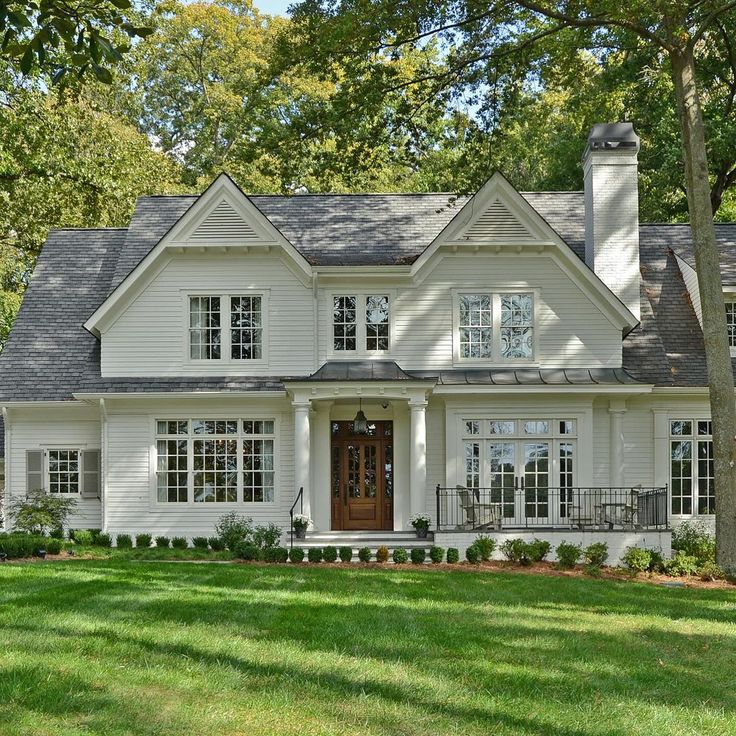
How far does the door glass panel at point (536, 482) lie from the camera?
68.3 feet

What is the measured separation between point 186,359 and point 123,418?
1856mm

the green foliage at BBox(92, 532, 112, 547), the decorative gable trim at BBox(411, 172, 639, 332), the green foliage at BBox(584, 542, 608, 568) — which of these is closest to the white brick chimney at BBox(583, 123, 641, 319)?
the decorative gable trim at BBox(411, 172, 639, 332)

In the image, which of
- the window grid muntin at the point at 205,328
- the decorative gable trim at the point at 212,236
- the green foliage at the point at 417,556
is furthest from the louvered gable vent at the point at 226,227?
the green foliage at the point at 417,556

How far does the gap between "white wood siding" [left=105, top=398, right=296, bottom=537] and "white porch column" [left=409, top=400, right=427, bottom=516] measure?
278 cm

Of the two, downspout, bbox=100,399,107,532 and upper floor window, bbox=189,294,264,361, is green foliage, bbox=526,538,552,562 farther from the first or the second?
downspout, bbox=100,399,107,532

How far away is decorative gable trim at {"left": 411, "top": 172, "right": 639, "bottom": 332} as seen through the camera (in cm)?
2081

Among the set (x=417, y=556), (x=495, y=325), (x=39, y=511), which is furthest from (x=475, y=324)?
(x=39, y=511)

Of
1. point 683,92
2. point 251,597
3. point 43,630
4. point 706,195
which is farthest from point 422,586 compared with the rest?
point 683,92

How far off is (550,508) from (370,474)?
3.96 metres

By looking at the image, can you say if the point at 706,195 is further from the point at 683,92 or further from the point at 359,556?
the point at 359,556

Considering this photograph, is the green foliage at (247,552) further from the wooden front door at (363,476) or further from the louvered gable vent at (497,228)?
the louvered gable vent at (497,228)

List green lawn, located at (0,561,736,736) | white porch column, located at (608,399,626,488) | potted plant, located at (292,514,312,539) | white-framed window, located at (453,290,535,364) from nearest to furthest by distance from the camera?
1. green lawn, located at (0,561,736,736)
2. potted plant, located at (292,514,312,539)
3. white porch column, located at (608,399,626,488)
4. white-framed window, located at (453,290,535,364)

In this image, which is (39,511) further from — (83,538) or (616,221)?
(616,221)

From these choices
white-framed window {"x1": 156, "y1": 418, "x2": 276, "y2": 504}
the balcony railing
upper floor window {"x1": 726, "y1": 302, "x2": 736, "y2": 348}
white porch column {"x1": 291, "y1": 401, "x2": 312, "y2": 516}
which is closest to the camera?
the balcony railing
